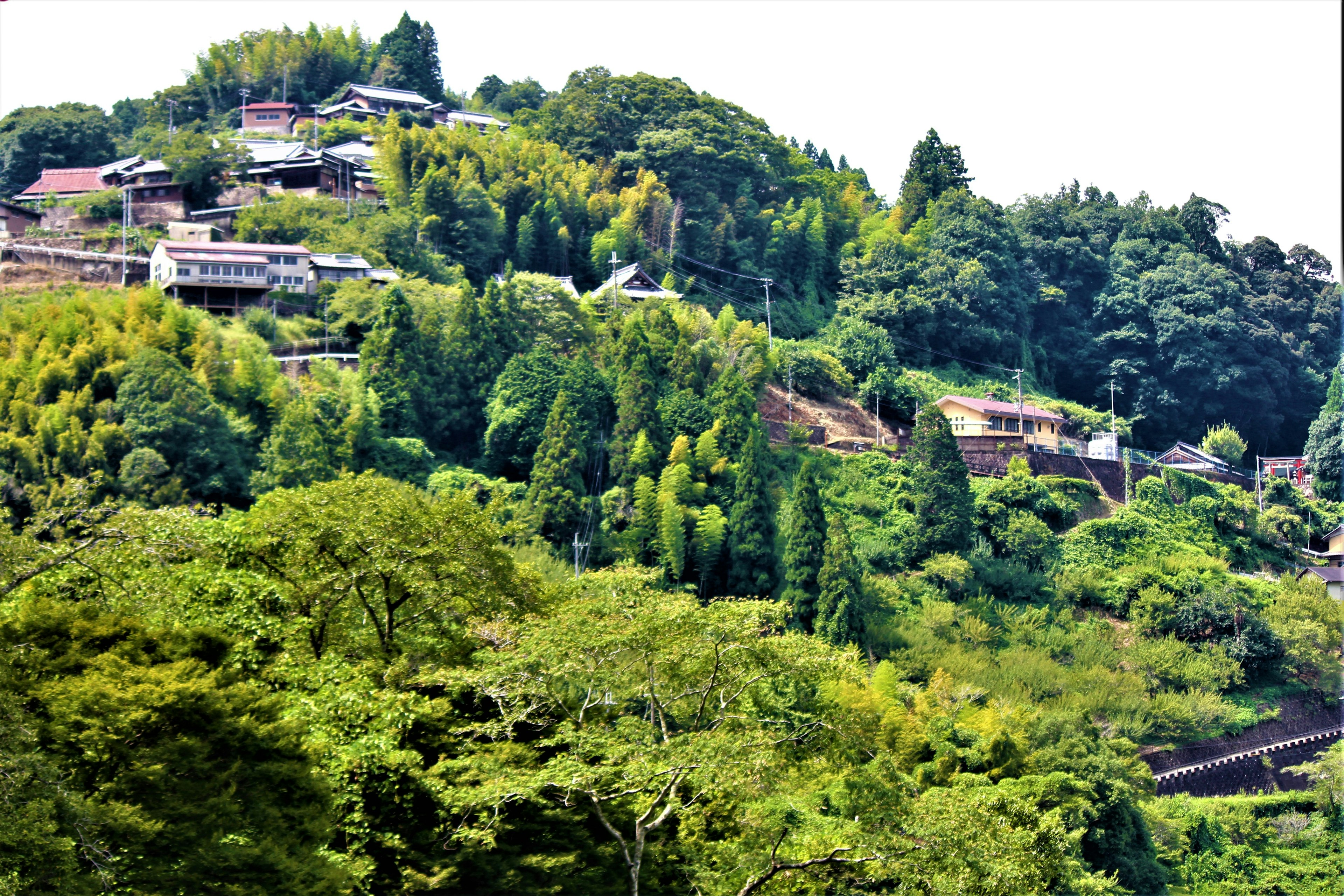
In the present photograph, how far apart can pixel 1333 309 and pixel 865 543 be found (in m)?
33.6

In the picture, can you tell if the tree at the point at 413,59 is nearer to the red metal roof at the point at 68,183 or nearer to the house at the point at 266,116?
the house at the point at 266,116

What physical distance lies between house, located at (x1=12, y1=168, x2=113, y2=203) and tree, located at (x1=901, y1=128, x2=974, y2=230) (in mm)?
29121

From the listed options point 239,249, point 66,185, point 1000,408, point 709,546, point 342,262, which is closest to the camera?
point 709,546

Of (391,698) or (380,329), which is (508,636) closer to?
(391,698)

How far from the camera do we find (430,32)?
70.1 meters

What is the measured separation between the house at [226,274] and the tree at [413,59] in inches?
1060

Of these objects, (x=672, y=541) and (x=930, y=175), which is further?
(x=930, y=175)

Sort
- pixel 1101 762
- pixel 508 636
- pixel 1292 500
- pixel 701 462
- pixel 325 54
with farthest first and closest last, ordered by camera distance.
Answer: pixel 325 54
pixel 1292 500
pixel 701 462
pixel 1101 762
pixel 508 636

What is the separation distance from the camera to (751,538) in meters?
32.7

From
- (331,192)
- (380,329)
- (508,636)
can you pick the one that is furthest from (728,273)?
(508,636)

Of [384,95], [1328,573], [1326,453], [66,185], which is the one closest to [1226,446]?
[1326,453]

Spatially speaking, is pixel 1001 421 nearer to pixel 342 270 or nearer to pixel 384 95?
pixel 342 270

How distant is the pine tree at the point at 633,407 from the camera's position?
112 feet

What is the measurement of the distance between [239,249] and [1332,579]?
3205 centimetres
